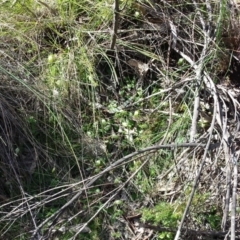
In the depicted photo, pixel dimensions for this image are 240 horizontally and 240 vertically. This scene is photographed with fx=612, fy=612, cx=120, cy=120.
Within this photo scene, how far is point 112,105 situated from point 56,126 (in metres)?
0.31

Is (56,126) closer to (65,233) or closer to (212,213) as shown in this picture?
(65,233)

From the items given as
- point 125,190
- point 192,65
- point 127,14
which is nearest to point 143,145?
point 125,190

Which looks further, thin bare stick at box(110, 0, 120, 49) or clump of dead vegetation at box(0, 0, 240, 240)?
thin bare stick at box(110, 0, 120, 49)

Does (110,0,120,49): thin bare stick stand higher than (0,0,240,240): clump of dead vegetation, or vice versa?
(110,0,120,49): thin bare stick

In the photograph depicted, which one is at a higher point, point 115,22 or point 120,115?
point 115,22

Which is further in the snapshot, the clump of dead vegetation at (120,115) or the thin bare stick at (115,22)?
the thin bare stick at (115,22)

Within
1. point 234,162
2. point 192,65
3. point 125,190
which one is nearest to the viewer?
point 234,162

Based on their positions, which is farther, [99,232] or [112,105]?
[112,105]

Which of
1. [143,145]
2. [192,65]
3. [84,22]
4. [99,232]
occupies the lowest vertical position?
[99,232]

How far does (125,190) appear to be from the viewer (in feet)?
8.52

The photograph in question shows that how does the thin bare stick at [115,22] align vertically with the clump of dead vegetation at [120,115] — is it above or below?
above

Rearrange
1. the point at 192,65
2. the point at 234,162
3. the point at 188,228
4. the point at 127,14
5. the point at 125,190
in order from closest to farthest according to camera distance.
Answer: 1. the point at 234,162
2. the point at 188,228
3. the point at 125,190
4. the point at 192,65
5. the point at 127,14

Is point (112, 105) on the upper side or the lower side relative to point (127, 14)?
lower

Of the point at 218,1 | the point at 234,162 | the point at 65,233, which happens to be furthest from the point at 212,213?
the point at 218,1
